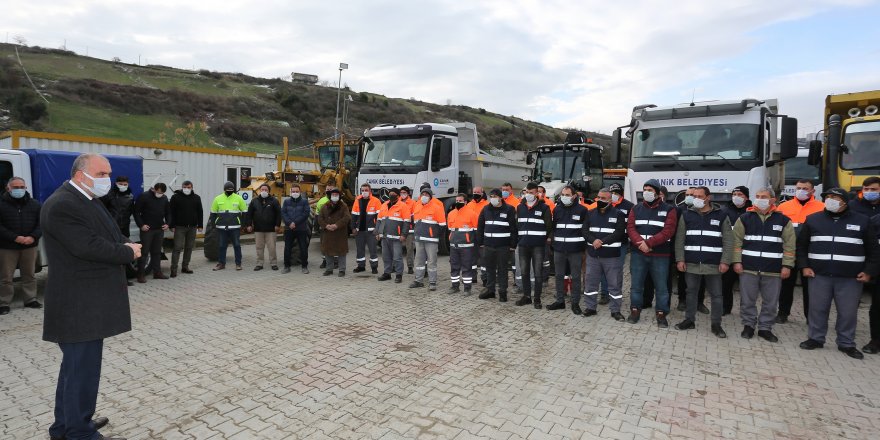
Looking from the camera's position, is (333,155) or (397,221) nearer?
(397,221)

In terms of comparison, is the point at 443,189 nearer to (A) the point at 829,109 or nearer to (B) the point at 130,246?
(A) the point at 829,109

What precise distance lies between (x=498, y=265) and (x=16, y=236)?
652 centimetres

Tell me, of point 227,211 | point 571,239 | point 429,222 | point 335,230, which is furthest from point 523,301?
point 227,211

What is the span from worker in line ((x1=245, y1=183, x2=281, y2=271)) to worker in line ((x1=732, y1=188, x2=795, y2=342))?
8.02m

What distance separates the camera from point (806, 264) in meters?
5.36

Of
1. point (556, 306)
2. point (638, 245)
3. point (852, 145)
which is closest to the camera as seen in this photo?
point (638, 245)

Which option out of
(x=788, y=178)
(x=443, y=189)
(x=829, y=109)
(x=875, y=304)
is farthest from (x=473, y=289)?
(x=788, y=178)

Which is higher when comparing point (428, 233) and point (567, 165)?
point (567, 165)

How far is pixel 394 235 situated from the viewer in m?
8.68

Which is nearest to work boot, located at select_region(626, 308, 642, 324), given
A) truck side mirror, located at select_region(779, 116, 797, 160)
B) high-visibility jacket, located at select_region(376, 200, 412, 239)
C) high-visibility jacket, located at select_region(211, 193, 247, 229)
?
truck side mirror, located at select_region(779, 116, 797, 160)

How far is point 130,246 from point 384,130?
8.63m

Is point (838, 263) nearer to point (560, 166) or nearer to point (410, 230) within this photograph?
point (410, 230)

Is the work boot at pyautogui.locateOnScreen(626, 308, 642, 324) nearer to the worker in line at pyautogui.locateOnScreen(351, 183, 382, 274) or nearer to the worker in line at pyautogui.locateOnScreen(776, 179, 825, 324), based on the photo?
the worker in line at pyautogui.locateOnScreen(776, 179, 825, 324)

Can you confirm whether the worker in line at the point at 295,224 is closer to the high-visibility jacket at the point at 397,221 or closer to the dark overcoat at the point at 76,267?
the high-visibility jacket at the point at 397,221
